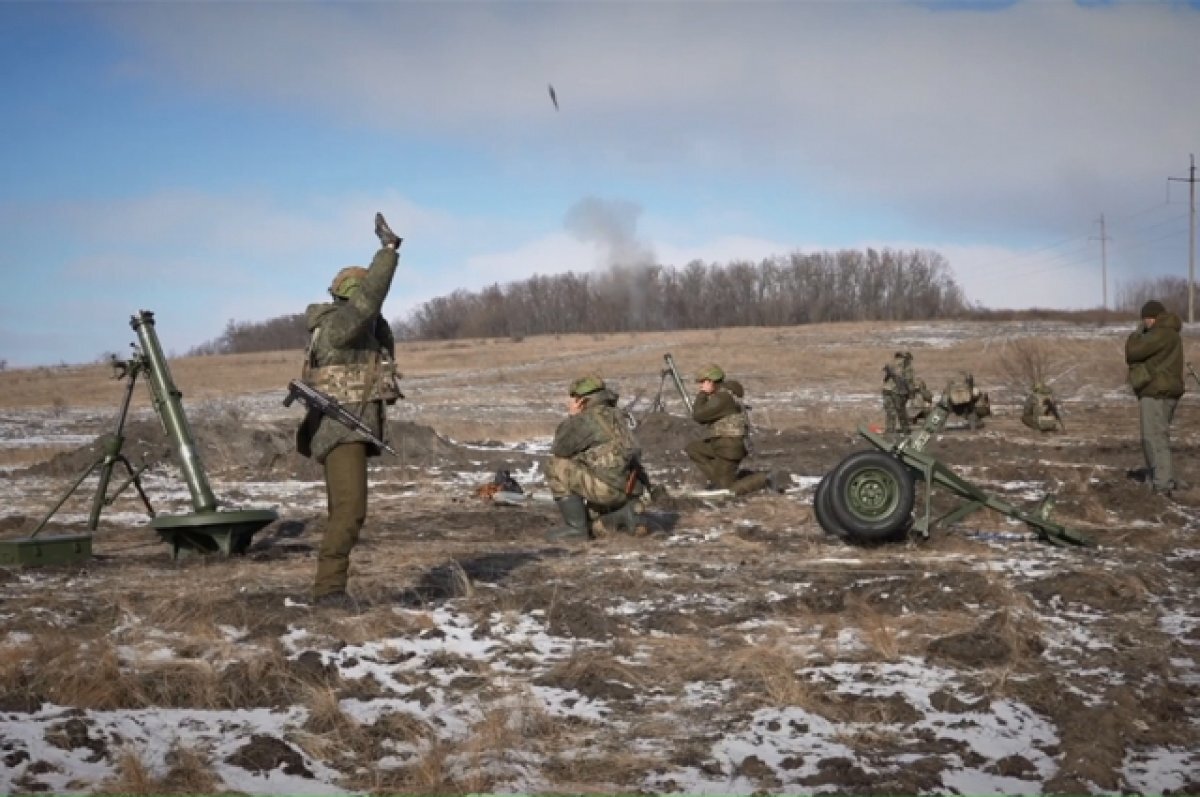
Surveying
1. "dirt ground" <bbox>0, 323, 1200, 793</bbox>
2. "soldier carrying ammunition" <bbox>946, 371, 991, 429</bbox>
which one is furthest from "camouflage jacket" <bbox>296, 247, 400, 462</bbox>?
"soldier carrying ammunition" <bbox>946, 371, 991, 429</bbox>

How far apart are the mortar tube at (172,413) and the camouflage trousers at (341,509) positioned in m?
2.49

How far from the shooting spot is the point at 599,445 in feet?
38.4

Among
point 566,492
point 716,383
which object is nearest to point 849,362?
point 716,383

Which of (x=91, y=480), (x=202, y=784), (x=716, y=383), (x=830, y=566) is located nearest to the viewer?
(x=202, y=784)

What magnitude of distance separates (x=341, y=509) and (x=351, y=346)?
110cm

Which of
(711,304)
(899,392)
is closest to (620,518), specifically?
(899,392)

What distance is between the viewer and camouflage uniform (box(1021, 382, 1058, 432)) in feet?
81.8

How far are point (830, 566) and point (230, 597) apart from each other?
15.2 ft

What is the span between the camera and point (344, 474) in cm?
802

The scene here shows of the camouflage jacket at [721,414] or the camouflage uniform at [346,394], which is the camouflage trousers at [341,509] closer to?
the camouflage uniform at [346,394]

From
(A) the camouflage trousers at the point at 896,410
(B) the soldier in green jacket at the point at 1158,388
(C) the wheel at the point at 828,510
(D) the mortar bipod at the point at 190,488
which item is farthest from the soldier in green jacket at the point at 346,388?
(A) the camouflage trousers at the point at 896,410

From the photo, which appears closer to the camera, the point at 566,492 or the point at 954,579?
the point at 954,579

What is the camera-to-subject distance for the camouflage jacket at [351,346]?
7832 mm

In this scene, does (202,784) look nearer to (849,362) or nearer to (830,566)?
(830,566)
